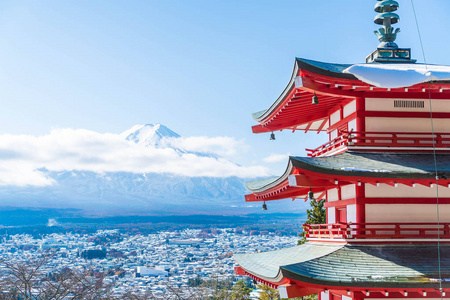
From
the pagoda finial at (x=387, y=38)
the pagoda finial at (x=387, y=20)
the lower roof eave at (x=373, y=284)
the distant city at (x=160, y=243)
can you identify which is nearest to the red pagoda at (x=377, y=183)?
the lower roof eave at (x=373, y=284)

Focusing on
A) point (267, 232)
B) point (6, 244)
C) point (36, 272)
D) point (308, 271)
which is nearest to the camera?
point (308, 271)

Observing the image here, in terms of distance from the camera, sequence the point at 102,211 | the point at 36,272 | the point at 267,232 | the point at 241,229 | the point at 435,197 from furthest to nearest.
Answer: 1. the point at 102,211
2. the point at 241,229
3. the point at 267,232
4. the point at 36,272
5. the point at 435,197

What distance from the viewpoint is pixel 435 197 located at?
12797mm

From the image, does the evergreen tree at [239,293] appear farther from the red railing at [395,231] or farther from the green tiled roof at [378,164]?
the green tiled roof at [378,164]

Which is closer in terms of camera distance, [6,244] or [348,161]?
[348,161]

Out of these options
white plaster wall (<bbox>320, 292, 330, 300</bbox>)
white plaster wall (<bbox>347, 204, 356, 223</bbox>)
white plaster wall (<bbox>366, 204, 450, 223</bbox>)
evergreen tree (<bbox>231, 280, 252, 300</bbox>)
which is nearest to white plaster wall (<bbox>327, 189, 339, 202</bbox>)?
white plaster wall (<bbox>347, 204, 356, 223</bbox>)

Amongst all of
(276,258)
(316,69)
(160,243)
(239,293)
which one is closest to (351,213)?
(276,258)

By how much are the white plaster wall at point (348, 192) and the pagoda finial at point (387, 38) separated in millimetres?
3682

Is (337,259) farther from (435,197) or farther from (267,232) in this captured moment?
(267,232)

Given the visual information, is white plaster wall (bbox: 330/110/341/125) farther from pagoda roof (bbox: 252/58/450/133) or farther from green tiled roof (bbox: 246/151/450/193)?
green tiled roof (bbox: 246/151/450/193)

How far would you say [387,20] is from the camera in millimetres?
15320

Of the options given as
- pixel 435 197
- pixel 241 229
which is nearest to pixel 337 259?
pixel 435 197

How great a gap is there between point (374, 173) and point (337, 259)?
2066mm

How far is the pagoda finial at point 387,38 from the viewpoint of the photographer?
14931mm
